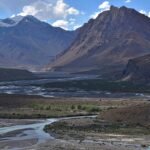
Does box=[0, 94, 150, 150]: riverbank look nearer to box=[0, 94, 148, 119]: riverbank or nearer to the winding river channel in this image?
the winding river channel

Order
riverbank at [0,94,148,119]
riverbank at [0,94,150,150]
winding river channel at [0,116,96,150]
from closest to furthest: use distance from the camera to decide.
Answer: riverbank at [0,94,150,150], winding river channel at [0,116,96,150], riverbank at [0,94,148,119]

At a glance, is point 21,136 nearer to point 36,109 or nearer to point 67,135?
point 67,135

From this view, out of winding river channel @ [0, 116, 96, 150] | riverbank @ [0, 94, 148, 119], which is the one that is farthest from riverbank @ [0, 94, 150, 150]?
riverbank @ [0, 94, 148, 119]

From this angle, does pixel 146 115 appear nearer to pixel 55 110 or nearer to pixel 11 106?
pixel 55 110

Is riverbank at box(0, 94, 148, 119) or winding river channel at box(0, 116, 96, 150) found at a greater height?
riverbank at box(0, 94, 148, 119)

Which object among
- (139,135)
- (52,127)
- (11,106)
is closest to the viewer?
(139,135)

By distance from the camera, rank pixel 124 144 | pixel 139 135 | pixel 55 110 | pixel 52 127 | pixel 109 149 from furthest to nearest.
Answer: pixel 55 110 → pixel 52 127 → pixel 139 135 → pixel 124 144 → pixel 109 149

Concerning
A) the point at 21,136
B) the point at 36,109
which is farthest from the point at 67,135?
the point at 36,109

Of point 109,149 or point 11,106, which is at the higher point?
point 11,106

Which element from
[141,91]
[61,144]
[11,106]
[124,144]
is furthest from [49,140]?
[141,91]

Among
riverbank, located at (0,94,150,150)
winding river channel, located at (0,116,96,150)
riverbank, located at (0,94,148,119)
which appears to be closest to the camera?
riverbank, located at (0,94,150,150)

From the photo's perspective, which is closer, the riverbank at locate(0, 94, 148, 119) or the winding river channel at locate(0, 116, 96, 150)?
the winding river channel at locate(0, 116, 96, 150)
